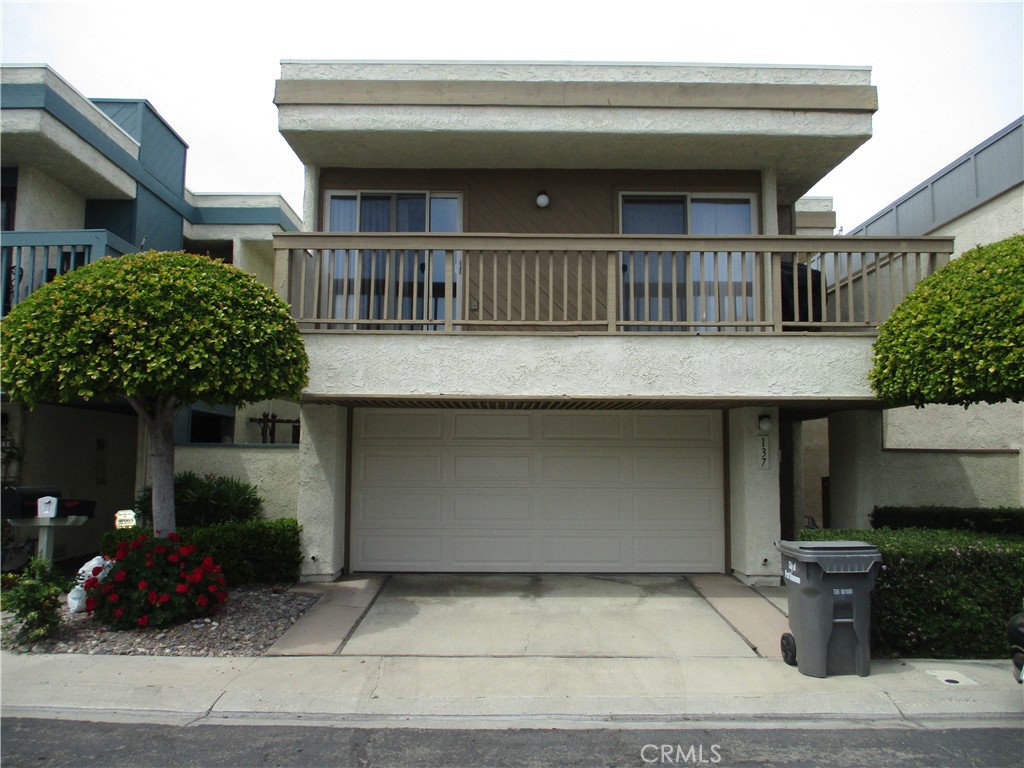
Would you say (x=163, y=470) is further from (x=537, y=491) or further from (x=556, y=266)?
(x=556, y=266)

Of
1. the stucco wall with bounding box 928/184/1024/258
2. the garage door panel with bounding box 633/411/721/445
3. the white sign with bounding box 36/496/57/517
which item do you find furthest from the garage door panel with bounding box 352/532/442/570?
the stucco wall with bounding box 928/184/1024/258

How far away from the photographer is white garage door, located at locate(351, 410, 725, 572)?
8.80 metres

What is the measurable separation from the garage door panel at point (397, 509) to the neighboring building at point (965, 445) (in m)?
5.60

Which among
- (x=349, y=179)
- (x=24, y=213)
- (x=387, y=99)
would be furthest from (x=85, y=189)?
(x=387, y=99)

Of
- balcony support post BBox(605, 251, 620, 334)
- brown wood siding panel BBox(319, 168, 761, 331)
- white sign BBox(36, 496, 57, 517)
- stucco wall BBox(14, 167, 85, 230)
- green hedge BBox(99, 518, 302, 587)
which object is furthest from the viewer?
stucco wall BBox(14, 167, 85, 230)

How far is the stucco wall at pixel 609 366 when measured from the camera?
22.8ft

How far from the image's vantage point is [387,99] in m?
8.30

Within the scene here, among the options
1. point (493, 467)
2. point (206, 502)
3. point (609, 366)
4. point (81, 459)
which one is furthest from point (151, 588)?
point (81, 459)

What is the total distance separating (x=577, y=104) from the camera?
27.4 ft

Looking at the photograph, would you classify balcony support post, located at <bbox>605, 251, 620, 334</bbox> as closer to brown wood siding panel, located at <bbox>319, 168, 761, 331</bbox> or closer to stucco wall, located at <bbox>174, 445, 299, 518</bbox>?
brown wood siding panel, located at <bbox>319, 168, 761, 331</bbox>

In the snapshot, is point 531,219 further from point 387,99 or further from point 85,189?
point 85,189

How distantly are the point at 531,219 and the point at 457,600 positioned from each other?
5004mm

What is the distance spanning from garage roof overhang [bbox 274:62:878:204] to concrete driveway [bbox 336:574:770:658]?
218 inches

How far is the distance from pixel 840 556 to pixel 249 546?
6.12 metres
